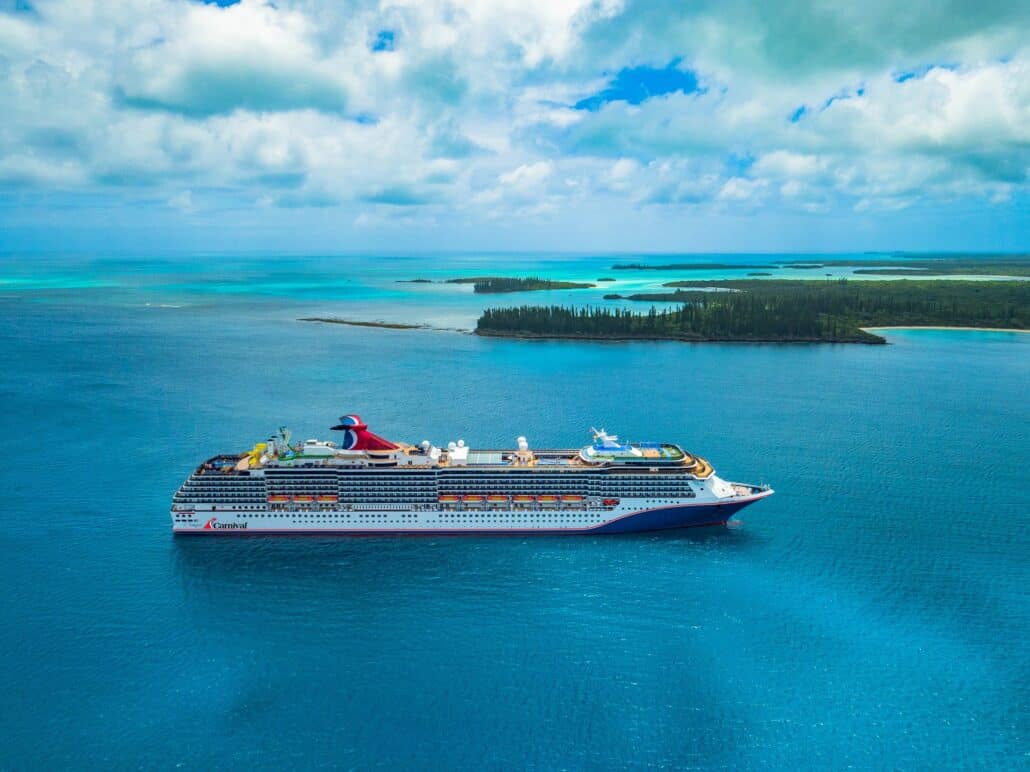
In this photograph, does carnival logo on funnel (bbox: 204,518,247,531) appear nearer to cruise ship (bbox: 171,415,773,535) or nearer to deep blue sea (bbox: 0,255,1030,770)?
cruise ship (bbox: 171,415,773,535)

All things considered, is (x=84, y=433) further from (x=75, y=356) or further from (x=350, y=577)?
(x=75, y=356)

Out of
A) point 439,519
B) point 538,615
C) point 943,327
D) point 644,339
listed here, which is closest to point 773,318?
point 644,339

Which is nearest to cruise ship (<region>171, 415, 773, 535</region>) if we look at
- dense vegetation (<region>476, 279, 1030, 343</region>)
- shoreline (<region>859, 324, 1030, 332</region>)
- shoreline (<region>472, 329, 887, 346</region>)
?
shoreline (<region>472, 329, 887, 346</region>)

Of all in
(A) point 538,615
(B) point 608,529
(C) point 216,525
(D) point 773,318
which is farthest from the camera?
(D) point 773,318

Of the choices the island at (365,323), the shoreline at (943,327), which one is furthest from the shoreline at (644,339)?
the shoreline at (943,327)

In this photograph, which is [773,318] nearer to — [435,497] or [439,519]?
[435,497]
